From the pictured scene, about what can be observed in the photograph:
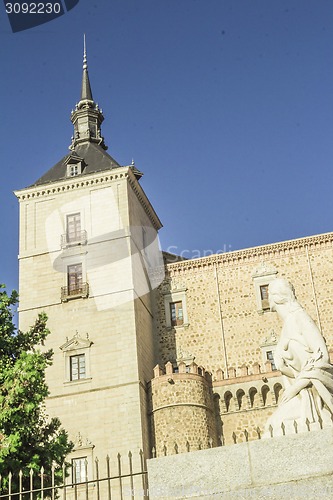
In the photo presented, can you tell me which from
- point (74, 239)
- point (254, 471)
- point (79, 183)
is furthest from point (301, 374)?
point (79, 183)

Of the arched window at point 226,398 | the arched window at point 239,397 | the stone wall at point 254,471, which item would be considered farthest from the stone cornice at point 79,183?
the stone wall at point 254,471

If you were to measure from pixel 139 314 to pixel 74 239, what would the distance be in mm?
4362

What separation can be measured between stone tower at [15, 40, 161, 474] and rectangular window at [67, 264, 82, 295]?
4 cm

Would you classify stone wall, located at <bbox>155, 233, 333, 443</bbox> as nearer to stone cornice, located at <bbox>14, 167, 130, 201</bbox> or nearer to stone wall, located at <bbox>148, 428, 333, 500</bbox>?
stone cornice, located at <bbox>14, 167, 130, 201</bbox>

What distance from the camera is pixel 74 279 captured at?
31.4 m

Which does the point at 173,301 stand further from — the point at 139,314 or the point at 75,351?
the point at 75,351

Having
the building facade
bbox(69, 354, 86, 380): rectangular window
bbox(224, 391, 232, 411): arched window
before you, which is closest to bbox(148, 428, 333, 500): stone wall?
the building facade

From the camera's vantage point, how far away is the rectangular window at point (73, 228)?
1265 inches

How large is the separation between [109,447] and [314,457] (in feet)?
66.7

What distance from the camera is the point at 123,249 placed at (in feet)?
102

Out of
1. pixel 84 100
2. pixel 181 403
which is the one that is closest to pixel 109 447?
pixel 181 403

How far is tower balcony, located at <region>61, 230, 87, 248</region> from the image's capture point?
31.8m

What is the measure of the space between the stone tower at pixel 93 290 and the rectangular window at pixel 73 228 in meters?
0.04

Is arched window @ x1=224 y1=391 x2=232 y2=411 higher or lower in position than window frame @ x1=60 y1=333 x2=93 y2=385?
lower
